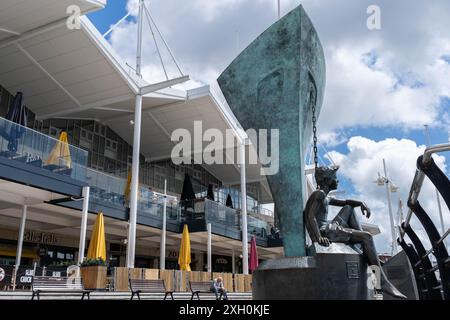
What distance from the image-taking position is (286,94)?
705 cm

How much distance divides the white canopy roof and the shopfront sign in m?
5.84

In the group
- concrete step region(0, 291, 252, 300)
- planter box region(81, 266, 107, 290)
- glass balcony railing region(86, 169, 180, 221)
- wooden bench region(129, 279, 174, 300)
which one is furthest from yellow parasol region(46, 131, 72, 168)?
wooden bench region(129, 279, 174, 300)

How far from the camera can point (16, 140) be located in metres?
14.5

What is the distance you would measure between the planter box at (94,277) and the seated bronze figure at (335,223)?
10073mm

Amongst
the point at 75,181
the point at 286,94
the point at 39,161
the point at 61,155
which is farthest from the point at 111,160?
the point at 286,94

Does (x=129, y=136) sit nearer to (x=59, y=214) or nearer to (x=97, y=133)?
(x=97, y=133)

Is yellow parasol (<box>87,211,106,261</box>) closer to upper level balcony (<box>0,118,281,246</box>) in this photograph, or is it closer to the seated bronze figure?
upper level balcony (<box>0,118,281,246</box>)

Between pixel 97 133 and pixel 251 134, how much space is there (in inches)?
793

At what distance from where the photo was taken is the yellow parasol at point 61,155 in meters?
15.7

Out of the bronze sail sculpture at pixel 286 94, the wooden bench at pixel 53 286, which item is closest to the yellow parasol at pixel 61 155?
the wooden bench at pixel 53 286

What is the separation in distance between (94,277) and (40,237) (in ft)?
32.6

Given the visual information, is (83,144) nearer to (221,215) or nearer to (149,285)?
(221,215)
